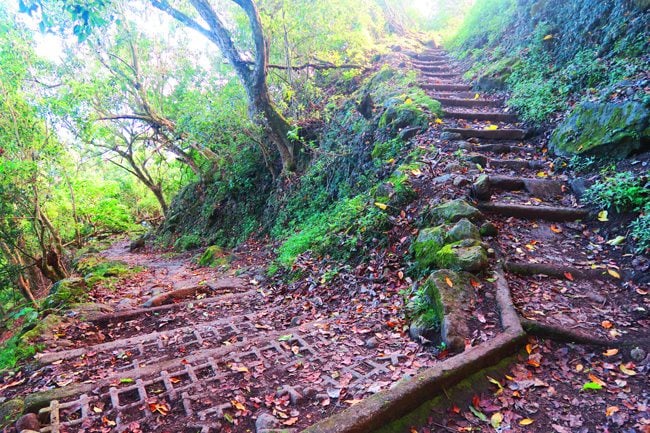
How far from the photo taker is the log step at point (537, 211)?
4.64 m

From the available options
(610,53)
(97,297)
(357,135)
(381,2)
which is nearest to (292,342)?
(97,297)

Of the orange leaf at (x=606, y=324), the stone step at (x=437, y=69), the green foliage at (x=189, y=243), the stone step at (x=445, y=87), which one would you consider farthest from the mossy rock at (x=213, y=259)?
the stone step at (x=437, y=69)

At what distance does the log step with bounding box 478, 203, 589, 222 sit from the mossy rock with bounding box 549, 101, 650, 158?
1.14 m

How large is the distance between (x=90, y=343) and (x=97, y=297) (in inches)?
89.8

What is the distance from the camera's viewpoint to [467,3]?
64.9 ft

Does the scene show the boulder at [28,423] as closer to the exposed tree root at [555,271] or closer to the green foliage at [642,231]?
the exposed tree root at [555,271]

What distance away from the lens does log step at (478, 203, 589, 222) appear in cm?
464

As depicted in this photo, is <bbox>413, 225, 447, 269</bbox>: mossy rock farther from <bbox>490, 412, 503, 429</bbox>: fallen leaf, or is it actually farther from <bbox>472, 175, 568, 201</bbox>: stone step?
<bbox>490, 412, 503, 429</bbox>: fallen leaf

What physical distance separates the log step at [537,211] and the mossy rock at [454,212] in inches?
13.9

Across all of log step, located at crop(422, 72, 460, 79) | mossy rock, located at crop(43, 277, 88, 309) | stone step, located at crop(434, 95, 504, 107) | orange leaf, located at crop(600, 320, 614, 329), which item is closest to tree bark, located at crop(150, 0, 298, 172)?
stone step, located at crop(434, 95, 504, 107)

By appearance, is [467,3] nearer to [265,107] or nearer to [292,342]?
[265,107]

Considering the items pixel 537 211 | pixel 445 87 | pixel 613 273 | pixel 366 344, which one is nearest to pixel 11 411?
pixel 366 344

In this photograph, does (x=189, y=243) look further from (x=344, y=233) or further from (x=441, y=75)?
(x=441, y=75)

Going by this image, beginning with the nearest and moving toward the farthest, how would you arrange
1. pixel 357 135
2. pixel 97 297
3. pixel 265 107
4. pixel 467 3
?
1. pixel 97 297
2. pixel 357 135
3. pixel 265 107
4. pixel 467 3
